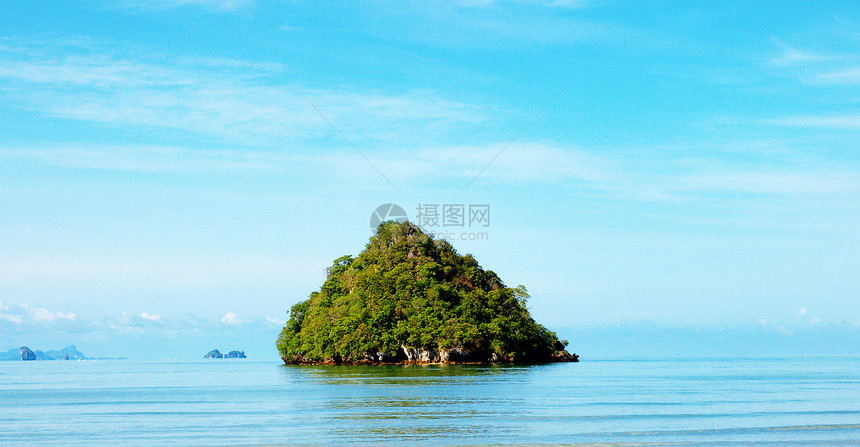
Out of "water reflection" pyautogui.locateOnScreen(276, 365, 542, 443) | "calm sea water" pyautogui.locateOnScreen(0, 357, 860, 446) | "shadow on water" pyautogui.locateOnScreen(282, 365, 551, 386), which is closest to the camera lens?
"calm sea water" pyautogui.locateOnScreen(0, 357, 860, 446)

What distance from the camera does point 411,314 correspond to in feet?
313

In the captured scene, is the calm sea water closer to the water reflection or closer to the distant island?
the water reflection

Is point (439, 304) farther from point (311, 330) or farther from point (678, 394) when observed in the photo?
point (678, 394)

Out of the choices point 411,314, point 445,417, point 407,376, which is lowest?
point 445,417

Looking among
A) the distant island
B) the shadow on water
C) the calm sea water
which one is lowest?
the calm sea water

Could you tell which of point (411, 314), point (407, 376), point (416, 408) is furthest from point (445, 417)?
point (411, 314)

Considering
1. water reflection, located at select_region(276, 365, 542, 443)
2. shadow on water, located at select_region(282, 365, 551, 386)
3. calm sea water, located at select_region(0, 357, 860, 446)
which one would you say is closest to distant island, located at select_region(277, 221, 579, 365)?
shadow on water, located at select_region(282, 365, 551, 386)

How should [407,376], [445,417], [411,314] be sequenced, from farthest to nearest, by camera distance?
[411,314]
[407,376]
[445,417]

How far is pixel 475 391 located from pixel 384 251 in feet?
208

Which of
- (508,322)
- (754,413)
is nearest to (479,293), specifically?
(508,322)

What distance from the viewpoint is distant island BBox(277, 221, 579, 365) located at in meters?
92.8

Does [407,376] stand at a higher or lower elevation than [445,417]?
higher

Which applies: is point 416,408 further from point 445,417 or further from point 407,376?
point 407,376

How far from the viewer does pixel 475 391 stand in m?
43.3
